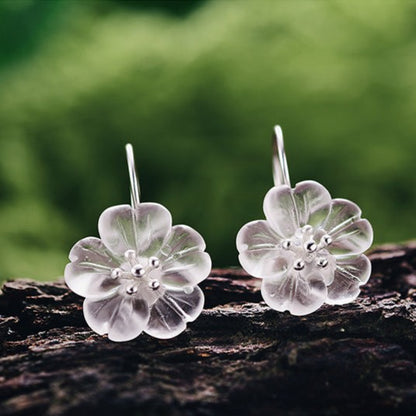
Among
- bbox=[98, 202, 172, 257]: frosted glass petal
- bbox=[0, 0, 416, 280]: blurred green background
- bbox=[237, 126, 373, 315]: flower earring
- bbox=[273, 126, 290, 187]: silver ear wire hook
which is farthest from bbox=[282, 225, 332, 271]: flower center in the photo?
bbox=[0, 0, 416, 280]: blurred green background

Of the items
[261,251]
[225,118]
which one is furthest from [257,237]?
[225,118]

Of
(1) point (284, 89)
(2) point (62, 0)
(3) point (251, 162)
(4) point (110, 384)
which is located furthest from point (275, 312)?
(2) point (62, 0)

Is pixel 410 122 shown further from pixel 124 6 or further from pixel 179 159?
pixel 124 6

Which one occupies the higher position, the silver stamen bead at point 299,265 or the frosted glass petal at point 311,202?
the frosted glass petal at point 311,202

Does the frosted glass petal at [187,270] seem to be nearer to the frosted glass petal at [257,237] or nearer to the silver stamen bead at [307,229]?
the frosted glass petal at [257,237]

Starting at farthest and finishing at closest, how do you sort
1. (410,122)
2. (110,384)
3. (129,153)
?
(410,122)
(129,153)
(110,384)

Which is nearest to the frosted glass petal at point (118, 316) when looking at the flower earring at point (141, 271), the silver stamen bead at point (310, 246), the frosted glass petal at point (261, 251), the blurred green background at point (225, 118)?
the flower earring at point (141, 271)

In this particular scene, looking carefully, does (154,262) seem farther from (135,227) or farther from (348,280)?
(348,280)
